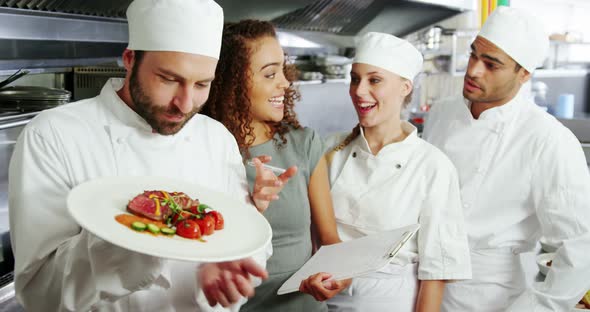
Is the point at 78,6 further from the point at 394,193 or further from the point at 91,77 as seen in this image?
the point at 394,193

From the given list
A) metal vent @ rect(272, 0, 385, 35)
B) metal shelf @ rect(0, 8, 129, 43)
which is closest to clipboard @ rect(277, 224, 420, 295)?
metal shelf @ rect(0, 8, 129, 43)

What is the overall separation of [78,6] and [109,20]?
0.23m

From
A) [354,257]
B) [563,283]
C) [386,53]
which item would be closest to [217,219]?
[354,257]

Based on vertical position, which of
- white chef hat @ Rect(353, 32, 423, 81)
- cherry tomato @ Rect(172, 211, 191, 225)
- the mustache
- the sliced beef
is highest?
white chef hat @ Rect(353, 32, 423, 81)

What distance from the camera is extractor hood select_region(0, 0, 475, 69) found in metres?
2.51

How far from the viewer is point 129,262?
47.3 inches

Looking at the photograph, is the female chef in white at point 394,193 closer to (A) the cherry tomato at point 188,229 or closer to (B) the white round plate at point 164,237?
(B) the white round plate at point 164,237

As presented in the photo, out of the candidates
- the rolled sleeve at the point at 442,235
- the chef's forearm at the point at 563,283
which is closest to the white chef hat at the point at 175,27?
the rolled sleeve at the point at 442,235

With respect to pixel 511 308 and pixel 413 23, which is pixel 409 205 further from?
pixel 413 23

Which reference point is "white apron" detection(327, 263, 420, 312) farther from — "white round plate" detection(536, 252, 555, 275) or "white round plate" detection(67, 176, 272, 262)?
"white round plate" detection(67, 176, 272, 262)

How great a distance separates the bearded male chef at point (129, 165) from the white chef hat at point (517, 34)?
127 centimetres

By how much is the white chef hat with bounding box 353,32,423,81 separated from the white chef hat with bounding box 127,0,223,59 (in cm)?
77

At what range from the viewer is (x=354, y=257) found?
5.64 feet

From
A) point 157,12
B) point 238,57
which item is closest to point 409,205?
point 238,57
